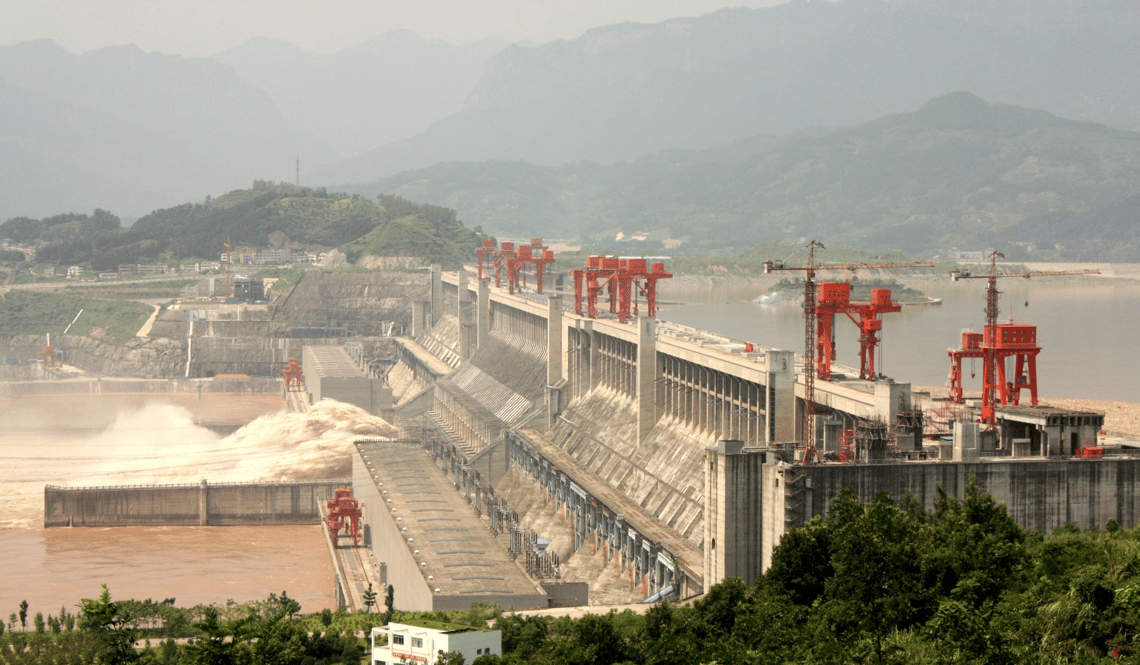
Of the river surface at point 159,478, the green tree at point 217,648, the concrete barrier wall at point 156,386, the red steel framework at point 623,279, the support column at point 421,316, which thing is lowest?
the river surface at point 159,478

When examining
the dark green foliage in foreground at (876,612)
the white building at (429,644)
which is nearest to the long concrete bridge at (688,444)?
the dark green foliage in foreground at (876,612)

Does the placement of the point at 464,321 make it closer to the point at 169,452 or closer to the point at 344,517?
the point at 169,452

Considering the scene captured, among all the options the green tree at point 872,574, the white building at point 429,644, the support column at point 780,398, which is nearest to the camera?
the green tree at point 872,574

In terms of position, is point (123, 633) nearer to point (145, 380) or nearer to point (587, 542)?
point (587, 542)

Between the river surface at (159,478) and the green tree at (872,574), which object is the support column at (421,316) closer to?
the river surface at (159,478)

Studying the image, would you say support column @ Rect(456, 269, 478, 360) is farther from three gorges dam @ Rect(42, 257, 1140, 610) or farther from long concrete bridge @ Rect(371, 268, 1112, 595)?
three gorges dam @ Rect(42, 257, 1140, 610)

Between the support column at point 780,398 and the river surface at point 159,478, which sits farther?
the river surface at point 159,478
